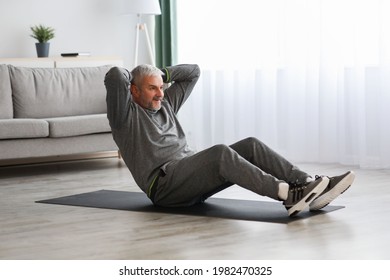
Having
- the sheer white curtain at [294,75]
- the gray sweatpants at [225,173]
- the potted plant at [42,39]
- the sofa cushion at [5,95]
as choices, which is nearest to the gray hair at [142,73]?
the gray sweatpants at [225,173]

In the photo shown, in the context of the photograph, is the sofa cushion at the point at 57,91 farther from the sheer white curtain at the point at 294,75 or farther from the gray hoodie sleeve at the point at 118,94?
the gray hoodie sleeve at the point at 118,94

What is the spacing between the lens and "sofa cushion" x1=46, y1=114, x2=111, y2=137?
254 inches

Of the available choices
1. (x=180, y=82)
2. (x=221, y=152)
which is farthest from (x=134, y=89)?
(x=221, y=152)

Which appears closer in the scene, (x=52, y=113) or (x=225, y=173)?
(x=225, y=173)

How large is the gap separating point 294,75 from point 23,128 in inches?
87.3

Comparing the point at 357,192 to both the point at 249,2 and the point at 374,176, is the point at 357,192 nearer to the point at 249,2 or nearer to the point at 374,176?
the point at 374,176

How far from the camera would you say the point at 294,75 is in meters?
6.88

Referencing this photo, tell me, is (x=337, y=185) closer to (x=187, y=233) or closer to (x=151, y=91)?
(x=187, y=233)

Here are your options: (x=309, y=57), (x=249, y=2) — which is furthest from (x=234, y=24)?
(x=309, y=57)

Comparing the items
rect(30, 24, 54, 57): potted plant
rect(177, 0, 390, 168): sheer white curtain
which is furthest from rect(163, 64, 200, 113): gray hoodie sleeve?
rect(30, 24, 54, 57): potted plant

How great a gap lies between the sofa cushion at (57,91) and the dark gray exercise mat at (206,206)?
1.90 m

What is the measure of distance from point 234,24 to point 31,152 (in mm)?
2149

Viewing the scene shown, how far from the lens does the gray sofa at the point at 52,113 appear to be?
20.7ft
